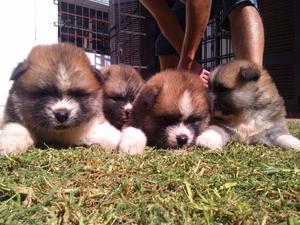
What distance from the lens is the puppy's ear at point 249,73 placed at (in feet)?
12.3

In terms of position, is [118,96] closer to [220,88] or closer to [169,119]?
[169,119]

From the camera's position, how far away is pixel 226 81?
12.6 ft

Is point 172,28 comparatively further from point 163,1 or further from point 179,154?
point 179,154

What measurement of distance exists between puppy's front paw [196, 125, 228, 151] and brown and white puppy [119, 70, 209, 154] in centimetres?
7

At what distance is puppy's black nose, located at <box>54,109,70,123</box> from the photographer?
3096 millimetres

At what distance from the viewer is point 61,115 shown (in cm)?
311

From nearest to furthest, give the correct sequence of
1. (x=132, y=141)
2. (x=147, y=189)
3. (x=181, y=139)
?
(x=147, y=189)
(x=132, y=141)
(x=181, y=139)

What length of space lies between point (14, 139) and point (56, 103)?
377mm

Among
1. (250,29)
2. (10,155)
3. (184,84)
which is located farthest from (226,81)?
(10,155)

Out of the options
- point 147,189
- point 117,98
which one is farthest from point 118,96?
point 147,189

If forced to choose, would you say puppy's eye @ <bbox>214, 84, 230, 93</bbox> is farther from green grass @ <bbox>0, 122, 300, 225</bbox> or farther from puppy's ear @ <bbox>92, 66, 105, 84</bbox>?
green grass @ <bbox>0, 122, 300, 225</bbox>

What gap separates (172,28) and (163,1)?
0.33 meters

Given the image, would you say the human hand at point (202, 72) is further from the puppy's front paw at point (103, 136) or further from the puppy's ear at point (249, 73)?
the puppy's front paw at point (103, 136)

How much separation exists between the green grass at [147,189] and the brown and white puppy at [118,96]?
3.62 feet
